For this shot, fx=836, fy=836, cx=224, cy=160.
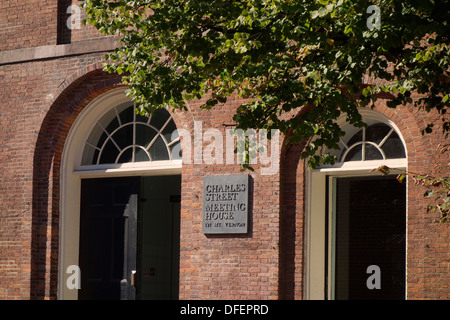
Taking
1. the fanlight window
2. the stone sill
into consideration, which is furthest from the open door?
the fanlight window

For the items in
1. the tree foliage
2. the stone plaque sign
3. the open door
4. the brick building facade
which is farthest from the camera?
the open door

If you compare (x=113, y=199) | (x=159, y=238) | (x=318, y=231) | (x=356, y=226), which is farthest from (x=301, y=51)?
(x=356, y=226)

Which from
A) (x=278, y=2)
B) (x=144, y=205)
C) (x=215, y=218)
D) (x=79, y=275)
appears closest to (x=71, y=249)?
(x=79, y=275)

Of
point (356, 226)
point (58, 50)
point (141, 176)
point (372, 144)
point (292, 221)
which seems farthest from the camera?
point (356, 226)

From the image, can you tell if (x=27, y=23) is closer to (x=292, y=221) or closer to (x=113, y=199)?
(x=113, y=199)

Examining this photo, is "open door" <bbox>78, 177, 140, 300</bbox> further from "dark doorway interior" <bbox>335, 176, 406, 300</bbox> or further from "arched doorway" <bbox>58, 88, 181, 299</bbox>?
"dark doorway interior" <bbox>335, 176, 406, 300</bbox>

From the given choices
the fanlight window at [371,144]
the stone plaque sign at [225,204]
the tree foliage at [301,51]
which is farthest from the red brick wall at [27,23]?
the fanlight window at [371,144]

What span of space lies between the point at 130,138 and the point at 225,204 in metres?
2.19

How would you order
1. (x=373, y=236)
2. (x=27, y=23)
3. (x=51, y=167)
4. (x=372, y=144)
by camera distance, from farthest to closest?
1. (x=373, y=236)
2. (x=27, y=23)
3. (x=51, y=167)
4. (x=372, y=144)

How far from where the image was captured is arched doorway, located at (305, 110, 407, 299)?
11383 mm

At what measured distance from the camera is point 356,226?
1548cm

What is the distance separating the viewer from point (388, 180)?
50.0 ft

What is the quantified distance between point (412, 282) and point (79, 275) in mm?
5401

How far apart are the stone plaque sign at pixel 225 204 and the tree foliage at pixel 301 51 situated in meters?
3.00
